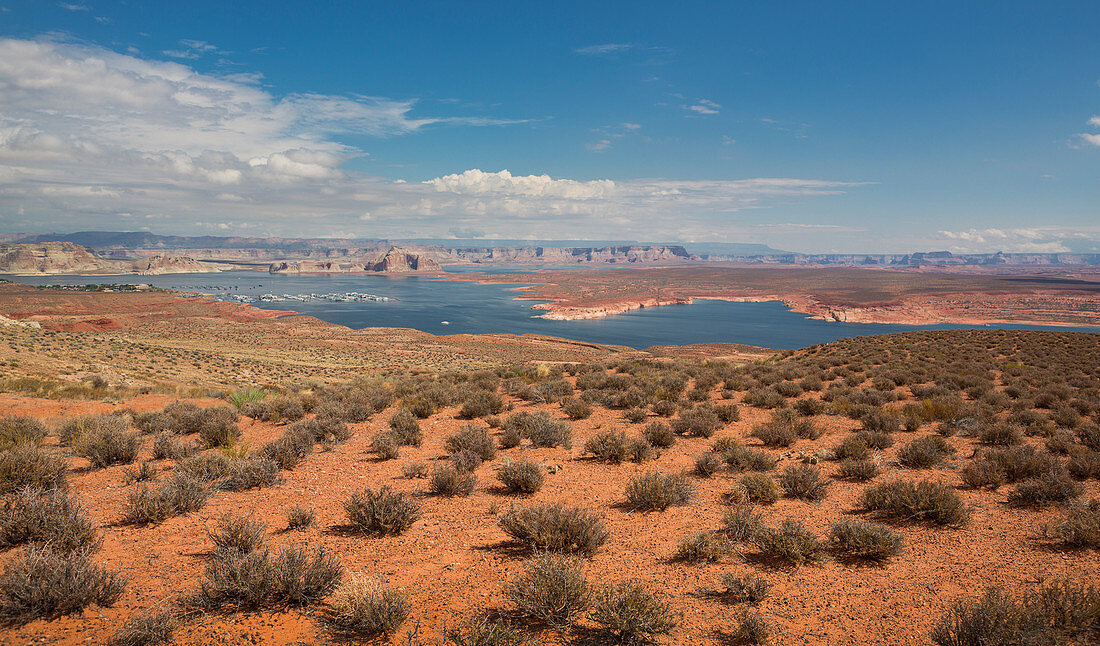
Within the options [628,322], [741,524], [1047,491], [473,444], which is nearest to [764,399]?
[1047,491]

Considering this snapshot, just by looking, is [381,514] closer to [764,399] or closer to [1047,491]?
[1047,491]

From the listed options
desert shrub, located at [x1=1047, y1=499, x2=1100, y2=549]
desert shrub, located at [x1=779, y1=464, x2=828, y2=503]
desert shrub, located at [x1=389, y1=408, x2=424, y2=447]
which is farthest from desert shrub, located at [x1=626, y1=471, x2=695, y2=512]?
desert shrub, located at [x1=389, y1=408, x2=424, y2=447]

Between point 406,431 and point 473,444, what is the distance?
2.06m

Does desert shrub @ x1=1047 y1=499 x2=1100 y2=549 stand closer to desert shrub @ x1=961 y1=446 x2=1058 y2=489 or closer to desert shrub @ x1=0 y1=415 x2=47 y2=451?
desert shrub @ x1=961 y1=446 x2=1058 y2=489

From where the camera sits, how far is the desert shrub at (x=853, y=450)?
8812 mm

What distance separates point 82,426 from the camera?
9.73 m

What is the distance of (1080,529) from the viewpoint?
5367 mm

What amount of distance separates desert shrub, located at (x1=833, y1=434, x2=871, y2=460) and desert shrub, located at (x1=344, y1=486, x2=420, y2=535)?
25.6 feet

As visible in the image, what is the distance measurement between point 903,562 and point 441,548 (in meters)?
5.22

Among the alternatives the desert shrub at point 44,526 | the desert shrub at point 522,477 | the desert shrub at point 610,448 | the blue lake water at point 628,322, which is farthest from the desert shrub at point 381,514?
the blue lake water at point 628,322

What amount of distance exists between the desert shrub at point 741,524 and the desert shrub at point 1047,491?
390 cm

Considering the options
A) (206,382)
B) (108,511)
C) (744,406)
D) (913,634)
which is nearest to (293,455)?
(108,511)

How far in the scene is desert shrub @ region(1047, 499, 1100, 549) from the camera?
530cm

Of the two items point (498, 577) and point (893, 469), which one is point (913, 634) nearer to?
point (498, 577)
